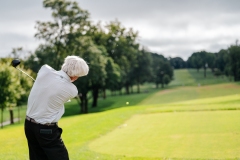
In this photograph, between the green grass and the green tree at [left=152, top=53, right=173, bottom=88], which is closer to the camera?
the green tree at [left=152, top=53, right=173, bottom=88]

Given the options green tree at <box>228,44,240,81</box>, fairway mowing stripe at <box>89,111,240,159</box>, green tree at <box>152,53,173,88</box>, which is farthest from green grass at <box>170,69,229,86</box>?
fairway mowing stripe at <box>89,111,240,159</box>

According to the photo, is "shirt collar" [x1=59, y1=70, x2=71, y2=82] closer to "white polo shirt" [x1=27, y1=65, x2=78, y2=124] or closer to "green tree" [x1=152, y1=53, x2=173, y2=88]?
"white polo shirt" [x1=27, y1=65, x2=78, y2=124]

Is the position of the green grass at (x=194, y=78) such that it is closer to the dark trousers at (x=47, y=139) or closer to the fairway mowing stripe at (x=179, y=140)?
the fairway mowing stripe at (x=179, y=140)

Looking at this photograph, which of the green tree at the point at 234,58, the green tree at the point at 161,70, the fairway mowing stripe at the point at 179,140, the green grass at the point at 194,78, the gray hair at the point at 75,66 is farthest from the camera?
the green grass at the point at 194,78

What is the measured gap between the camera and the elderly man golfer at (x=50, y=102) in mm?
4637

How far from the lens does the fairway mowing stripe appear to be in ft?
24.8

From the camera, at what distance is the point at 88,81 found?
4319cm

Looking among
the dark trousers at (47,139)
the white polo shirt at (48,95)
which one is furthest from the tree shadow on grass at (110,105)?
the white polo shirt at (48,95)

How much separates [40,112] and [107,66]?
44.5 metres

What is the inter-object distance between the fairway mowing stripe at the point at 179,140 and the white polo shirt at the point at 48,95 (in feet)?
11.4

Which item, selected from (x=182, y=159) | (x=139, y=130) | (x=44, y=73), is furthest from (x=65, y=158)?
(x=139, y=130)

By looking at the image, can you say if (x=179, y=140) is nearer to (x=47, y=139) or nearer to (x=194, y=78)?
(x=47, y=139)

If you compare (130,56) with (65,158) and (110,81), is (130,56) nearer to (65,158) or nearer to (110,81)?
(110,81)

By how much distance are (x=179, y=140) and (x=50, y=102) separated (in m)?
5.06
